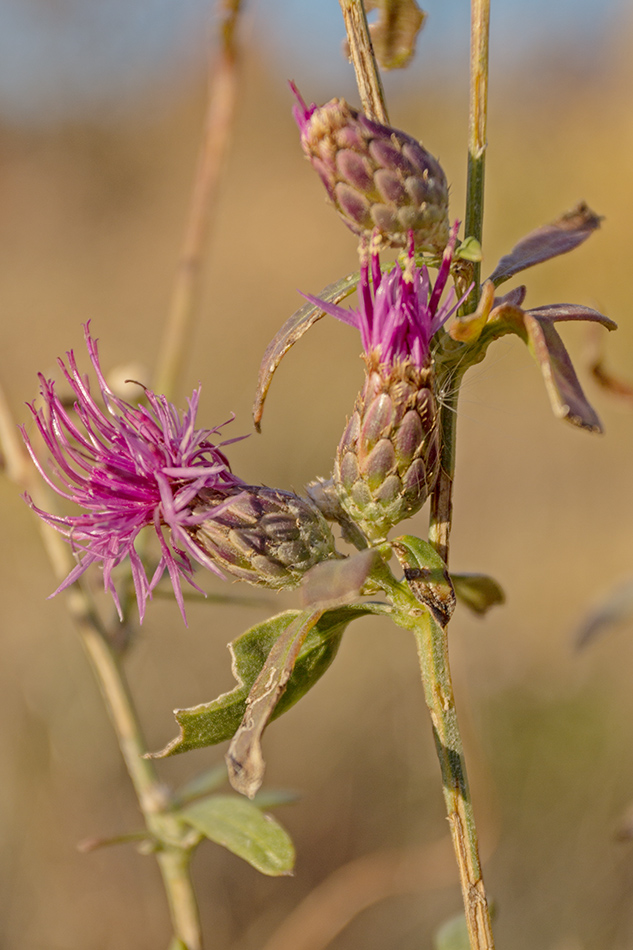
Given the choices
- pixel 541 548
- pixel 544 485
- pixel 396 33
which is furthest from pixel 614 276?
pixel 396 33

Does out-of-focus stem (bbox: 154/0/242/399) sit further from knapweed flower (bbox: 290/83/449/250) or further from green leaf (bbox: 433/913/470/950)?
green leaf (bbox: 433/913/470/950)

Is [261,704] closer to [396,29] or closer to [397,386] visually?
[397,386]

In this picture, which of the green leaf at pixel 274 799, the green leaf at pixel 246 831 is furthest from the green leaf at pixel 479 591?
the green leaf at pixel 274 799

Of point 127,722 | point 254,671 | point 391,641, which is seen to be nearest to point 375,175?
point 254,671

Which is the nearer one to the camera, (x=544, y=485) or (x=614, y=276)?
(x=544, y=485)

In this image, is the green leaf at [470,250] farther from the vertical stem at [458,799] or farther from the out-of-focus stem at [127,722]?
the out-of-focus stem at [127,722]

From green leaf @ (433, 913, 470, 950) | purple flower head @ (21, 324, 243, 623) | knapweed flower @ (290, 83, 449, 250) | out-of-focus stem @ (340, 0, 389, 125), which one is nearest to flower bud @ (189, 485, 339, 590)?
purple flower head @ (21, 324, 243, 623)

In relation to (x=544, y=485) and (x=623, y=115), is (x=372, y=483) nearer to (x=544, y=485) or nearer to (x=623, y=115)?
(x=544, y=485)
